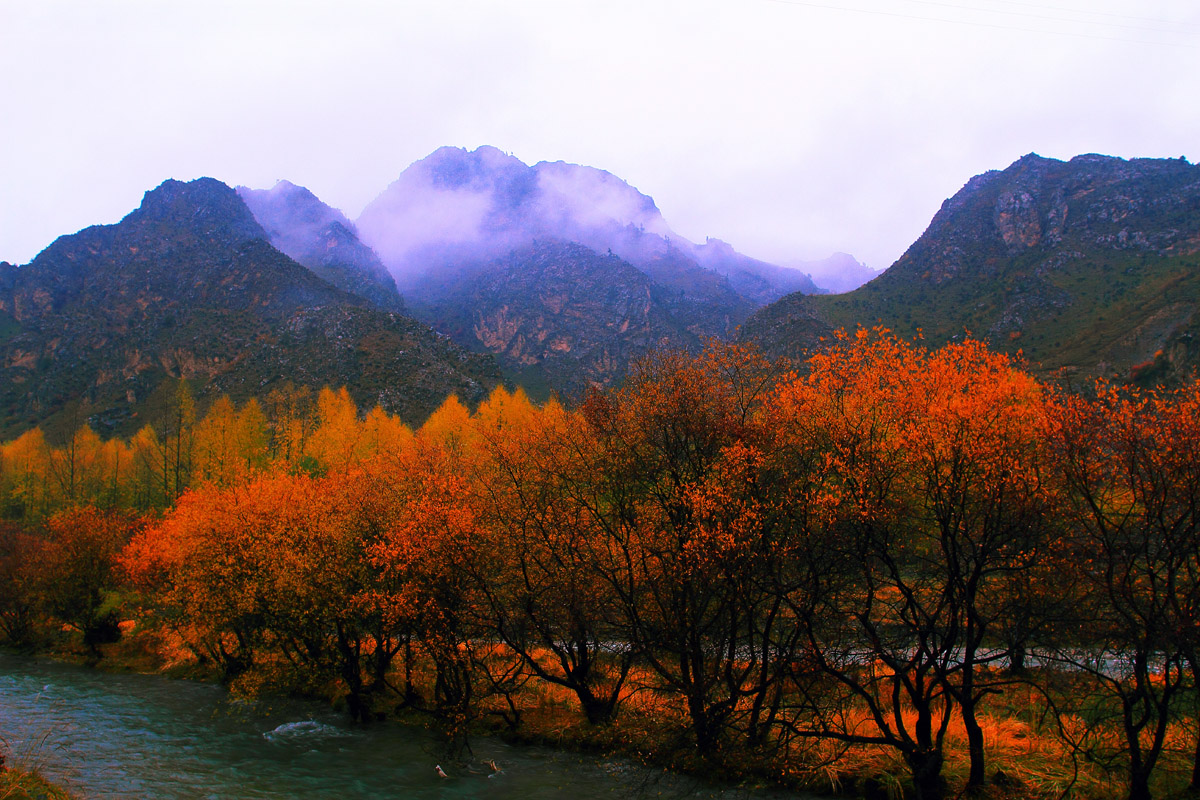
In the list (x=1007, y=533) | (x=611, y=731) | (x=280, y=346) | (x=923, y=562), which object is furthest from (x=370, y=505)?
(x=280, y=346)

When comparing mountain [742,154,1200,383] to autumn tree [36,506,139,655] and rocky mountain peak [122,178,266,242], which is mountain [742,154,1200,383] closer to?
autumn tree [36,506,139,655]

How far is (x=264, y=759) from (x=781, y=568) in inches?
781

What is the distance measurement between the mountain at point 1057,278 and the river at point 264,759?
225 ft

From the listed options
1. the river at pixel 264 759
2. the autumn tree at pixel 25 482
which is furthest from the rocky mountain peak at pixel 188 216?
the river at pixel 264 759

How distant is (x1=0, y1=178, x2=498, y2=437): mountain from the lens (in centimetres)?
11756

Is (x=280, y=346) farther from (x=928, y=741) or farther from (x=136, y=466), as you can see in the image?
(x=928, y=741)

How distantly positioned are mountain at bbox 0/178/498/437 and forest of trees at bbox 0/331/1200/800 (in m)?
78.0

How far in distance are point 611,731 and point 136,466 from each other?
257 feet

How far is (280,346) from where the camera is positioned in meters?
127

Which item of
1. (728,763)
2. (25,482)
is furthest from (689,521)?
(25,482)

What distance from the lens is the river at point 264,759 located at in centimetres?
1930

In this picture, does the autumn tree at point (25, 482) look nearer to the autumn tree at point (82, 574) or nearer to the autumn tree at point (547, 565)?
the autumn tree at point (82, 574)

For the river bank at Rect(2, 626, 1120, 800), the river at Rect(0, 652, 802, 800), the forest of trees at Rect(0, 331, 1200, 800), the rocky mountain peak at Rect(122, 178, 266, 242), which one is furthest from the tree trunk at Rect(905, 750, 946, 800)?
the rocky mountain peak at Rect(122, 178, 266, 242)

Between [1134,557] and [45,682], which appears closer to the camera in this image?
[1134,557]
